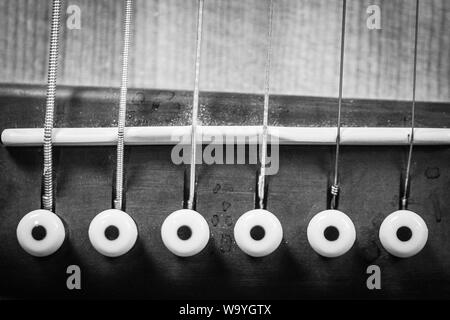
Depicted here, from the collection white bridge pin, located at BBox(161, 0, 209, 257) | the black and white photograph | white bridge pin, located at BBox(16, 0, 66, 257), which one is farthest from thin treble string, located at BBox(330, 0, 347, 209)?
white bridge pin, located at BBox(16, 0, 66, 257)

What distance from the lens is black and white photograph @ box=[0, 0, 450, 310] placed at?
0.75 metres

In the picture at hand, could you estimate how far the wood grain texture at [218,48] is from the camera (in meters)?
0.76

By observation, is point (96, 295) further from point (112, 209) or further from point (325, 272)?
point (325, 272)

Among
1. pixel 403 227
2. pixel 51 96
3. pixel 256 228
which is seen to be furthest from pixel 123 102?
pixel 403 227

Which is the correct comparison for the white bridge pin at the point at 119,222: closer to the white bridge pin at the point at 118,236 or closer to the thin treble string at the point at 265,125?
the white bridge pin at the point at 118,236

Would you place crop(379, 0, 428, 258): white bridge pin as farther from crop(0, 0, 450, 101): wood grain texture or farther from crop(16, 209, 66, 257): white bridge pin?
crop(16, 209, 66, 257): white bridge pin

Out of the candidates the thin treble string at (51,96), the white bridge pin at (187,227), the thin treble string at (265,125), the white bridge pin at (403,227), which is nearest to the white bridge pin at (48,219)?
the thin treble string at (51,96)

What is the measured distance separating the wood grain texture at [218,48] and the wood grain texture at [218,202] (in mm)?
18

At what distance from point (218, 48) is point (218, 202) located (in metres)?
0.19

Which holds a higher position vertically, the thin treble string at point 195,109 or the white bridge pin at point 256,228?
the thin treble string at point 195,109

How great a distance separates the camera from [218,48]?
0.76m

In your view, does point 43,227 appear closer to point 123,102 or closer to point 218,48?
point 123,102
